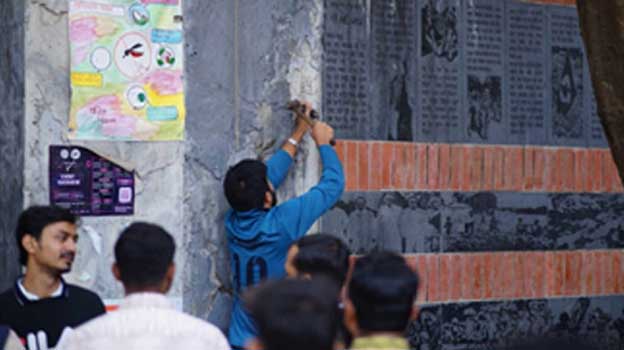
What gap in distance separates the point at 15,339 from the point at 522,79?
434cm

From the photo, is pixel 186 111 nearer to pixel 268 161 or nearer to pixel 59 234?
pixel 268 161

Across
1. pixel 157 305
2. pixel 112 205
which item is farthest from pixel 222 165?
pixel 157 305

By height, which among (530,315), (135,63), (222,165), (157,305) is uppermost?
(135,63)

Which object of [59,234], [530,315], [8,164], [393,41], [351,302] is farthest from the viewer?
[530,315]

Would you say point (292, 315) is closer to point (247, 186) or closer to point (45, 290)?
point (45, 290)

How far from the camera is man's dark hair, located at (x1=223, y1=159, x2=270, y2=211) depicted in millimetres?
6316

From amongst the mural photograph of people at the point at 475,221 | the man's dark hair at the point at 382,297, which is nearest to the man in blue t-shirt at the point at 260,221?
the mural photograph of people at the point at 475,221

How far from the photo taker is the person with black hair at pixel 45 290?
5.09 metres

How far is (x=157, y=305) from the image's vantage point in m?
4.01

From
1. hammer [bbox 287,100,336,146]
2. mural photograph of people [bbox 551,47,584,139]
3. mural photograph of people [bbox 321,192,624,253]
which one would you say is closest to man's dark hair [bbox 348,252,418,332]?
hammer [bbox 287,100,336,146]

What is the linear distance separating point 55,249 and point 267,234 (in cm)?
→ 130

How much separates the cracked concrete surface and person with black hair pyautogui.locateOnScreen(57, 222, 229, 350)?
7.21ft

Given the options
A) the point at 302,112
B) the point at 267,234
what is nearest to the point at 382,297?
the point at 267,234

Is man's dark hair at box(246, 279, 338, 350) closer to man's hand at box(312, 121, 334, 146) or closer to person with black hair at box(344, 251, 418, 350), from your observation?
person with black hair at box(344, 251, 418, 350)
